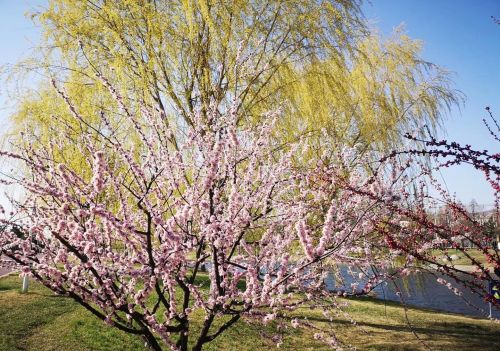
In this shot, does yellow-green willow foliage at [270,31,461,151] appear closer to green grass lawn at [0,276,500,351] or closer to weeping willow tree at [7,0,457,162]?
weeping willow tree at [7,0,457,162]

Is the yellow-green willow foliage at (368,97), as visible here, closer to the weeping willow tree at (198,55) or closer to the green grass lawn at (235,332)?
the weeping willow tree at (198,55)

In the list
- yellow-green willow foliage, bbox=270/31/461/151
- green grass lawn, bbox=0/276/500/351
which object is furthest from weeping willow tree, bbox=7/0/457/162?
green grass lawn, bbox=0/276/500/351

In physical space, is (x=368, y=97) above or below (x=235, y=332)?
above

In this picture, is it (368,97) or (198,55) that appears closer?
(198,55)

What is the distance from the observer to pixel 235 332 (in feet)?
25.3

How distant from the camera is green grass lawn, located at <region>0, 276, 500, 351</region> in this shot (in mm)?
6574

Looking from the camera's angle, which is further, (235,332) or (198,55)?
(235,332)

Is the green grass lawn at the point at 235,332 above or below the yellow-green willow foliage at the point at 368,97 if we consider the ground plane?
below

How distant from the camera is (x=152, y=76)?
5566mm

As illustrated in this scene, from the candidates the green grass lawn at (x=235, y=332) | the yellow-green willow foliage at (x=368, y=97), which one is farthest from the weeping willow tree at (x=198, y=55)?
the green grass lawn at (x=235, y=332)

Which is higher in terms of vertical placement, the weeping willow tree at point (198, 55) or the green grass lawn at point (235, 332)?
the weeping willow tree at point (198, 55)

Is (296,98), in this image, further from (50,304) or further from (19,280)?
(19,280)

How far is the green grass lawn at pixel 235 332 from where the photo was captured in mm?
6574

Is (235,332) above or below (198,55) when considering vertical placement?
below
